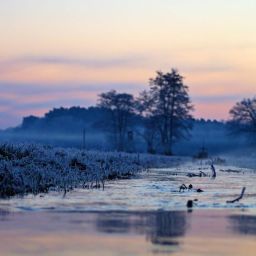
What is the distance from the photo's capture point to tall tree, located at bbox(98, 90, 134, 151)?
87713 mm

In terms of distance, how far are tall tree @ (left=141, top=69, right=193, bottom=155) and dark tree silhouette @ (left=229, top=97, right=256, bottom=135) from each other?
43.0 feet

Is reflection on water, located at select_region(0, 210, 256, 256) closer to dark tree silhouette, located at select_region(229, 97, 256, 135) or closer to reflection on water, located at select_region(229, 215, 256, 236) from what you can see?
reflection on water, located at select_region(229, 215, 256, 236)

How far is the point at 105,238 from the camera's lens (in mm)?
11375

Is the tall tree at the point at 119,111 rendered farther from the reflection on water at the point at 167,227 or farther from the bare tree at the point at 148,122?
the reflection on water at the point at 167,227

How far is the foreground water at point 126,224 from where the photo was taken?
34.6 ft

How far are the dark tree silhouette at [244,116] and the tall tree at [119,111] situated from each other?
47.2 ft

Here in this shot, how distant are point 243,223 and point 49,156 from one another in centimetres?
1526

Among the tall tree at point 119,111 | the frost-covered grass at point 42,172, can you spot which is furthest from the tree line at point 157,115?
the frost-covered grass at point 42,172

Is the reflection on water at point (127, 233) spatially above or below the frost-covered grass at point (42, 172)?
below

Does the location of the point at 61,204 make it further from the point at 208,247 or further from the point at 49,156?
the point at 49,156

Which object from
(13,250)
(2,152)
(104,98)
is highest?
(104,98)

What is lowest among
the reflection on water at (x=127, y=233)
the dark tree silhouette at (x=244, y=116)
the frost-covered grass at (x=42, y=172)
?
the reflection on water at (x=127, y=233)

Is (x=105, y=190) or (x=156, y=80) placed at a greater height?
(x=156, y=80)

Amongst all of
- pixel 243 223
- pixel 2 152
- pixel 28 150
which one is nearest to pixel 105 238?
pixel 243 223
